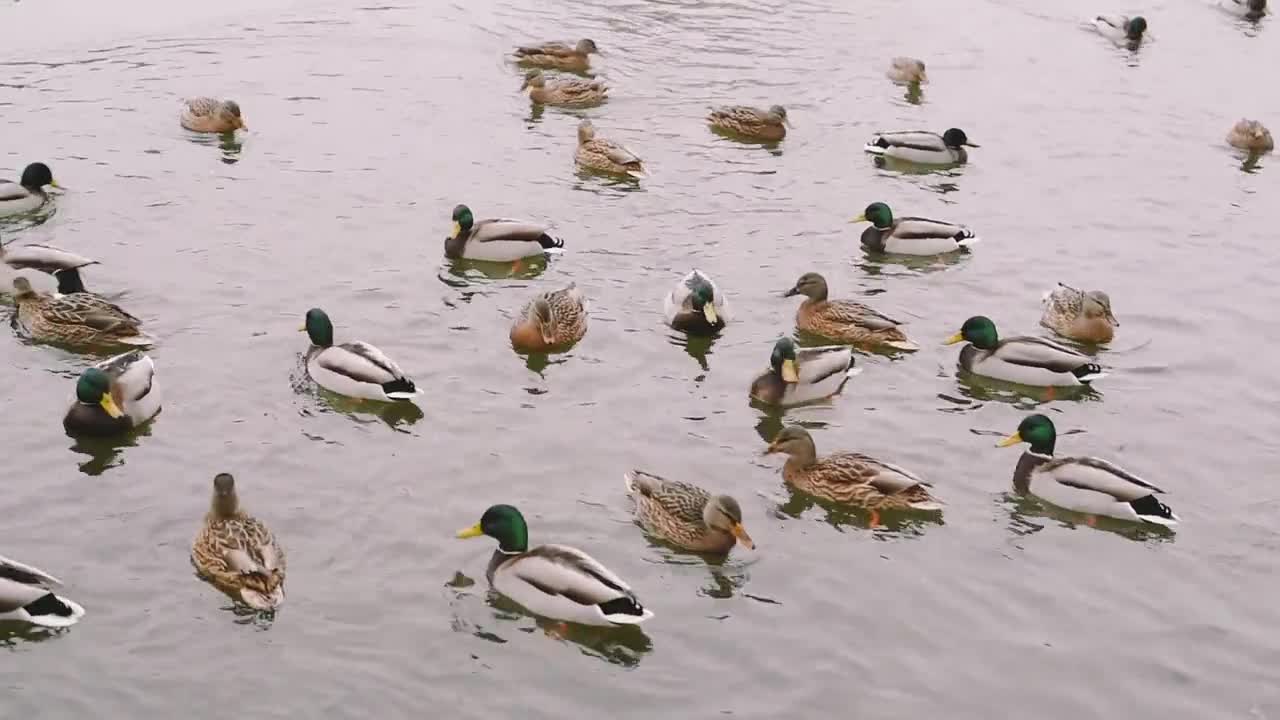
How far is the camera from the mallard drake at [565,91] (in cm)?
2109

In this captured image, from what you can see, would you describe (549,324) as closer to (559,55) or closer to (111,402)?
(111,402)

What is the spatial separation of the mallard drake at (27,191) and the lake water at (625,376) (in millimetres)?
407

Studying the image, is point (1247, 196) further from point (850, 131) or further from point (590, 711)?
point (590, 711)

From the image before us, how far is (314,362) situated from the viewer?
13.2 metres

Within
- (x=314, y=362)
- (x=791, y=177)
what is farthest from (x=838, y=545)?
(x=791, y=177)

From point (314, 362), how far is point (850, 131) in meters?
10.1

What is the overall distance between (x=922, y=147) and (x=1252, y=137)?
4.74 meters

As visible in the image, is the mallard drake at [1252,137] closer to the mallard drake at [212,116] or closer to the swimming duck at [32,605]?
the mallard drake at [212,116]

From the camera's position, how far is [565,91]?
21.0 m

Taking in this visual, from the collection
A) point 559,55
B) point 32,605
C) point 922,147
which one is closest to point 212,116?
point 559,55

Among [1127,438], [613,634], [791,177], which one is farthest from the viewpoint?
[791,177]

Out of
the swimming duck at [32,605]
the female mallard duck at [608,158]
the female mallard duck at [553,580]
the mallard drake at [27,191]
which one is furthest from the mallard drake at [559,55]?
the swimming duck at [32,605]

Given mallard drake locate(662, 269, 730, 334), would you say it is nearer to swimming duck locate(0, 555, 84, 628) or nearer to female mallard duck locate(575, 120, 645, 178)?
female mallard duck locate(575, 120, 645, 178)

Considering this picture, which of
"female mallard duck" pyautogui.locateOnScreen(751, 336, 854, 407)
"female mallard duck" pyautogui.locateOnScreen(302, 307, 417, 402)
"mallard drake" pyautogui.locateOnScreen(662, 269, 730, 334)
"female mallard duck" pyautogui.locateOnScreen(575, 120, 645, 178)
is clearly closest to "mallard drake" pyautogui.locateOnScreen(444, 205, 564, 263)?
"mallard drake" pyautogui.locateOnScreen(662, 269, 730, 334)
